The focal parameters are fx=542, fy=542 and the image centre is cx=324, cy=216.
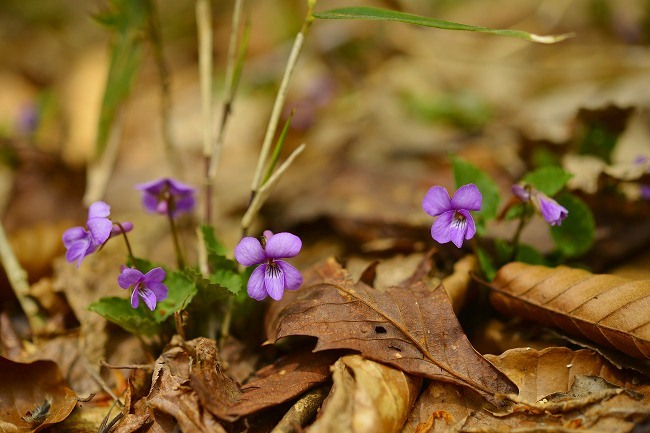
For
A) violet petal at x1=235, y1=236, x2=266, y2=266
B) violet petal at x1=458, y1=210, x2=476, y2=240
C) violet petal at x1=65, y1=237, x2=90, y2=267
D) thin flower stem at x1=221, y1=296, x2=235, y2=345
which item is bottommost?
thin flower stem at x1=221, y1=296, x2=235, y2=345

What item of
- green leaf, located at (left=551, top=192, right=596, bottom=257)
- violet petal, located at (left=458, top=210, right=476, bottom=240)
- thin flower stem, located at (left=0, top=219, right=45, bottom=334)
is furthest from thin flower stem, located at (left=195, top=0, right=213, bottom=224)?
green leaf, located at (left=551, top=192, right=596, bottom=257)

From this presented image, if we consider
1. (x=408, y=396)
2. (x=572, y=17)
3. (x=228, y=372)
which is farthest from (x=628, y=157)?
(x=572, y=17)

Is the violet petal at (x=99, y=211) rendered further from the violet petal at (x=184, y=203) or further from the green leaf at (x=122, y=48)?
the green leaf at (x=122, y=48)

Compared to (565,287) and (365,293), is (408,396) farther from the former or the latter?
(565,287)

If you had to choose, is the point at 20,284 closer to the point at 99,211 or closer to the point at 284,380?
the point at 99,211

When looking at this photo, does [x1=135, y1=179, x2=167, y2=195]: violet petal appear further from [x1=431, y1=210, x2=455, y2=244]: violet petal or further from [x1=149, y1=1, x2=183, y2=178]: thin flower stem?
[x1=431, y1=210, x2=455, y2=244]: violet petal

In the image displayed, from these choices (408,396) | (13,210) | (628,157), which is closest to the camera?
(408,396)
